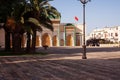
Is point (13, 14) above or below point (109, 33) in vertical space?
below

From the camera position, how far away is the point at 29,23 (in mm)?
34062

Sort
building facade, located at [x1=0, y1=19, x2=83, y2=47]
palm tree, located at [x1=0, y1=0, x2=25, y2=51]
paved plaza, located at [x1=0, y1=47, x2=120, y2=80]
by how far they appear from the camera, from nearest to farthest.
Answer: paved plaza, located at [x1=0, y1=47, x2=120, y2=80], palm tree, located at [x1=0, y1=0, x2=25, y2=51], building facade, located at [x1=0, y1=19, x2=83, y2=47]

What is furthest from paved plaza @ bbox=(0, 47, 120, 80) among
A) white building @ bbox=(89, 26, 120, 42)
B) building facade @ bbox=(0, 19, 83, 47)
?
white building @ bbox=(89, 26, 120, 42)

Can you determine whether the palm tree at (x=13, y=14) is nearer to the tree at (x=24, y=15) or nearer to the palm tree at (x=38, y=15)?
the tree at (x=24, y=15)

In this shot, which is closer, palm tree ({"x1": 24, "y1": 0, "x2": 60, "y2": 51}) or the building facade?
palm tree ({"x1": 24, "y1": 0, "x2": 60, "y2": 51})

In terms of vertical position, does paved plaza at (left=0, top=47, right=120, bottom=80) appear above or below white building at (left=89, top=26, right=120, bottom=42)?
below

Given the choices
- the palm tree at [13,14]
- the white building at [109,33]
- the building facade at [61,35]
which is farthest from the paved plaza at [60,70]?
the white building at [109,33]

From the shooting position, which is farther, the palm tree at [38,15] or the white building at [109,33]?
the white building at [109,33]

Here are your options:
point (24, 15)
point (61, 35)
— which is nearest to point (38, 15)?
point (24, 15)

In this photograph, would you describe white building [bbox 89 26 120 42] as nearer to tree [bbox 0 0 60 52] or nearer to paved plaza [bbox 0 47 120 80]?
tree [bbox 0 0 60 52]

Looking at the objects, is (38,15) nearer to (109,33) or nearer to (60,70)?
(60,70)

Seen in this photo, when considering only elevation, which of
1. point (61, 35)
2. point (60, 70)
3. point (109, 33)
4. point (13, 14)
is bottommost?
point (60, 70)

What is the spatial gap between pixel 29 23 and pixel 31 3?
2421mm

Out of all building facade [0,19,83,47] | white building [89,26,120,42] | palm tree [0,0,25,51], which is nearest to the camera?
palm tree [0,0,25,51]
